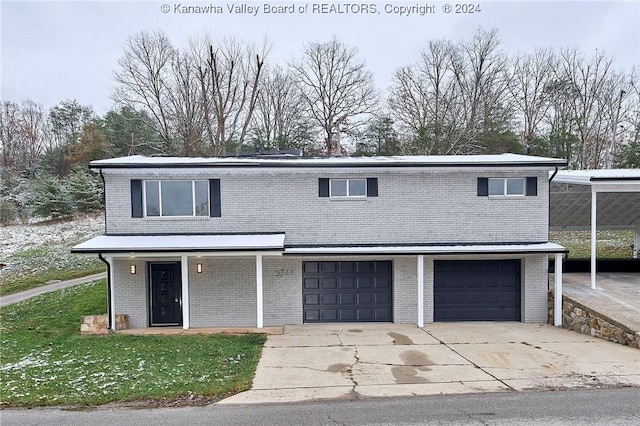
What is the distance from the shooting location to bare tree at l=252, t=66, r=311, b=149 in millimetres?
34344

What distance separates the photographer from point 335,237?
42.5 feet

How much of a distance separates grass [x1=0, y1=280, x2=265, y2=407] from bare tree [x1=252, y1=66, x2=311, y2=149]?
23650 mm

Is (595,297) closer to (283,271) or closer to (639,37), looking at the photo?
(283,271)

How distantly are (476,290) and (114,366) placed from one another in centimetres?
1001

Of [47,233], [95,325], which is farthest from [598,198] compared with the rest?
[47,233]

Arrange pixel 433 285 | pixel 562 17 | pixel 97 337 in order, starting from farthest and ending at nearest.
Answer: pixel 562 17
pixel 433 285
pixel 97 337

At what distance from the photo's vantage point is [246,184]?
12766 mm

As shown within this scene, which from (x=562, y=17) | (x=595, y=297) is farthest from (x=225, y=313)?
(x=562, y=17)

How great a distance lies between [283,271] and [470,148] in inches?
826

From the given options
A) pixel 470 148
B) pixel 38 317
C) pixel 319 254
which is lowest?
pixel 38 317

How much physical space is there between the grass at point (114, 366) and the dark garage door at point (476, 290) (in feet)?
18.7

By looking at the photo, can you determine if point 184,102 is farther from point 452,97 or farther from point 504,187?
point 504,187

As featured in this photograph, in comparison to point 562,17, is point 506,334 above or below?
below

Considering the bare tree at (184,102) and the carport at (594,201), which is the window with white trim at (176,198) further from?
the bare tree at (184,102)
